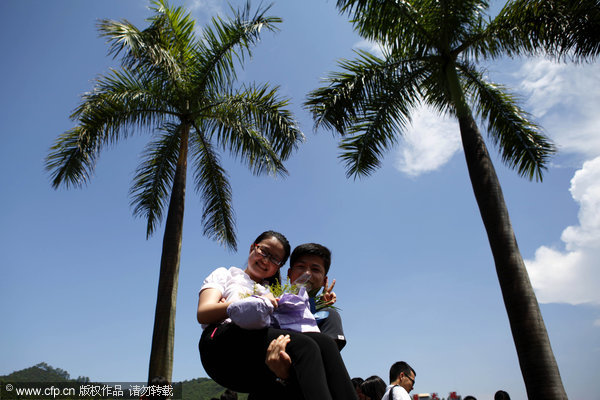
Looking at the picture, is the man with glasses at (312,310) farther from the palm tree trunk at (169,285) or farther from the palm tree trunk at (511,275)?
the palm tree trunk at (169,285)

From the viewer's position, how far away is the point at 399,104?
8.16 m

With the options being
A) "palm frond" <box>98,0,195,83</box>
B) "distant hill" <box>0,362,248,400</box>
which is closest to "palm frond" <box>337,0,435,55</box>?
"palm frond" <box>98,0,195,83</box>

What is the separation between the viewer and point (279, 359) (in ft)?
5.19

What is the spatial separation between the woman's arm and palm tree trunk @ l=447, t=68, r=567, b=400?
16.0ft

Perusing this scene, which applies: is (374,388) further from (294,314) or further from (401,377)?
(294,314)

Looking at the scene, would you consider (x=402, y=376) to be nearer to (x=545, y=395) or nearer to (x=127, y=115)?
(x=545, y=395)

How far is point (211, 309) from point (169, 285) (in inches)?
230

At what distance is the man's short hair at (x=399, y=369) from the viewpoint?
13.6 ft

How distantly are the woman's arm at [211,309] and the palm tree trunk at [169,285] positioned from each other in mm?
5311

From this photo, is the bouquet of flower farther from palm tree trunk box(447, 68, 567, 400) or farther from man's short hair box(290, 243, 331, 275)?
palm tree trunk box(447, 68, 567, 400)

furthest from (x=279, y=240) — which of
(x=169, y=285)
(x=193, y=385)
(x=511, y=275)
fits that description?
(x=193, y=385)

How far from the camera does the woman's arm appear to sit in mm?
1757

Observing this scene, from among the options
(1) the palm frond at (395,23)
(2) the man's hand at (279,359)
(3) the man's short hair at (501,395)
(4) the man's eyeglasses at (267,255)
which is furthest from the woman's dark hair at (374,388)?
(1) the palm frond at (395,23)

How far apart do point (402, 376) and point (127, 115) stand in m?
7.48
